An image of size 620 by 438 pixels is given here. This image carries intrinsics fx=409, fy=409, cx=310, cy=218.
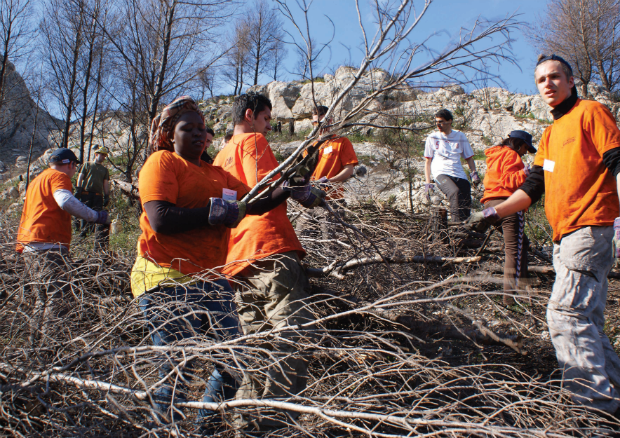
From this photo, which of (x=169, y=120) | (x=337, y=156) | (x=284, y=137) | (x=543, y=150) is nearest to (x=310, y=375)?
(x=169, y=120)

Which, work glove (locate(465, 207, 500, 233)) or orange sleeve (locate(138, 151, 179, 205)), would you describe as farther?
work glove (locate(465, 207, 500, 233))

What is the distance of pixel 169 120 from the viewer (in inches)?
85.9

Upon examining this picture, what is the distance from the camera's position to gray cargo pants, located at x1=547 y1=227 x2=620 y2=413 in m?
2.08

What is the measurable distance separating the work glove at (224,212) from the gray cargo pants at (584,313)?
1641 mm

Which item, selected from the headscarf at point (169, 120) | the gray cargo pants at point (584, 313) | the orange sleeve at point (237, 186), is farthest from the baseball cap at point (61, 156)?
the gray cargo pants at point (584, 313)

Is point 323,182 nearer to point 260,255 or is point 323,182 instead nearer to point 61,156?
point 260,255

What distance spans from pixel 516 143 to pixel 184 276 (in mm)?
3816

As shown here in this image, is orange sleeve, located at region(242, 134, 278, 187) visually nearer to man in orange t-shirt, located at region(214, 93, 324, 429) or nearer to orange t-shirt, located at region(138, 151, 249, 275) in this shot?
man in orange t-shirt, located at region(214, 93, 324, 429)

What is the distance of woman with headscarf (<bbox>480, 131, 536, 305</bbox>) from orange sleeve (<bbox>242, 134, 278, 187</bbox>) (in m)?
2.38

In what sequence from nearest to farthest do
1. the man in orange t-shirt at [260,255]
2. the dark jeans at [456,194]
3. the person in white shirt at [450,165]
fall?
the man in orange t-shirt at [260,255]
the dark jeans at [456,194]
the person in white shirt at [450,165]

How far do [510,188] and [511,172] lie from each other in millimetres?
167

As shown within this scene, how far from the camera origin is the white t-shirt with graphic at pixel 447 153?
5357 millimetres

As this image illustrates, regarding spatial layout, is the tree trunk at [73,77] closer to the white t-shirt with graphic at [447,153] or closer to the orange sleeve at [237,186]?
the white t-shirt with graphic at [447,153]

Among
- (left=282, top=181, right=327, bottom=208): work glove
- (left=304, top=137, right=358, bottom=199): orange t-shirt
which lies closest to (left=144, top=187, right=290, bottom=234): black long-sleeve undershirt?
(left=282, top=181, right=327, bottom=208): work glove
